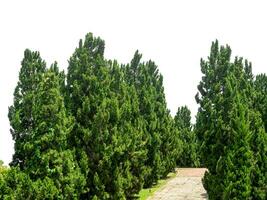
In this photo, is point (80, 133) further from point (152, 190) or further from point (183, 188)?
point (183, 188)

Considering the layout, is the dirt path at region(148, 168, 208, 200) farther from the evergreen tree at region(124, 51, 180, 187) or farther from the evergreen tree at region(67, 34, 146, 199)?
the evergreen tree at region(67, 34, 146, 199)

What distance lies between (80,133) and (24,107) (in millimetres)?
5406

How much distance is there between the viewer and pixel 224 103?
32594 millimetres

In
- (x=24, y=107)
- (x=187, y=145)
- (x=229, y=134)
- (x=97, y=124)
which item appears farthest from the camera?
(x=187, y=145)

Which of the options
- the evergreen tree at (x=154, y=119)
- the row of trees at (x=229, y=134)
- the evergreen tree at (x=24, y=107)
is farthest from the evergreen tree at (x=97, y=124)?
the evergreen tree at (x=154, y=119)

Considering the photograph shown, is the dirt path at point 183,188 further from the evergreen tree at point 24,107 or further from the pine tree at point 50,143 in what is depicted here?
the evergreen tree at point 24,107

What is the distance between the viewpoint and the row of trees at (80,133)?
982 inches

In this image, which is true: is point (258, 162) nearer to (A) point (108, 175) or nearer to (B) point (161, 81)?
(A) point (108, 175)

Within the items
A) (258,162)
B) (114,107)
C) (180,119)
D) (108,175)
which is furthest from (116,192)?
(180,119)

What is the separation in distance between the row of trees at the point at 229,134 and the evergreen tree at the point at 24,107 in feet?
41.0

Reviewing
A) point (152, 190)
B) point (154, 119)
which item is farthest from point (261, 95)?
point (152, 190)

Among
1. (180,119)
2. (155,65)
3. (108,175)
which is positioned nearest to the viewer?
(108,175)

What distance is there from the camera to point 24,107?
997 inches

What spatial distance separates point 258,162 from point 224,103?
452 cm
